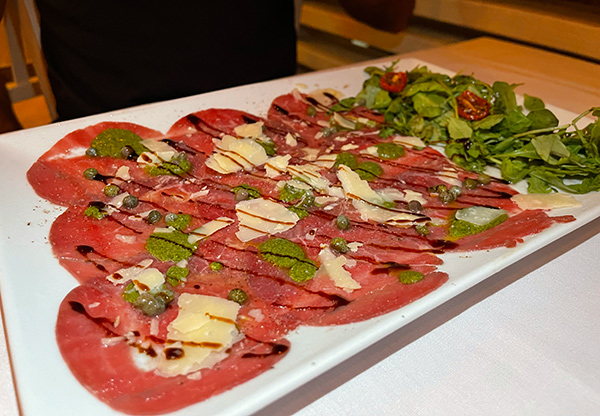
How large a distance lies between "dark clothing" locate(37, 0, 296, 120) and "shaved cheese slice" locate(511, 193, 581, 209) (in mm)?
1677

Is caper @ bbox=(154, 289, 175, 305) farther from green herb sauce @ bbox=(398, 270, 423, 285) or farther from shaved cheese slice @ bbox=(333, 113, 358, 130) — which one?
shaved cheese slice @ bbox=(333, 113, 358, 130)

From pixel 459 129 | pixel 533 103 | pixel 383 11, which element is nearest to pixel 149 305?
pixel 459 129

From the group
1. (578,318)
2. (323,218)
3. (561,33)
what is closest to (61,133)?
(323,218)

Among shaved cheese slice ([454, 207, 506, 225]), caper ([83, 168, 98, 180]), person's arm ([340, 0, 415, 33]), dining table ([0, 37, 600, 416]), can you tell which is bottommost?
dining table ([0, 37, 600, 416])

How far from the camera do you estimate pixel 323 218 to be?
63.9 inches

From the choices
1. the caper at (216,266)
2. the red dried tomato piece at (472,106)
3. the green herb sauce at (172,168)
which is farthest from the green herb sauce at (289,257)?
the red dried tomato piece at (472,106)

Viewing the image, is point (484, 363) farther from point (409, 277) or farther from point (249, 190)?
point (249, 190)

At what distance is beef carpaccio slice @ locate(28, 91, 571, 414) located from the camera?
1.09m

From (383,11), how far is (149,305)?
107 inches

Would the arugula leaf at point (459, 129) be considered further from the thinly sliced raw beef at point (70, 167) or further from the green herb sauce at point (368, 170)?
the thinly sliced raw beef at point (70, 167)

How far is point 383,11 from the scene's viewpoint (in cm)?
321

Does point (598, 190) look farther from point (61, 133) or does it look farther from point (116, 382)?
point (61, 133)

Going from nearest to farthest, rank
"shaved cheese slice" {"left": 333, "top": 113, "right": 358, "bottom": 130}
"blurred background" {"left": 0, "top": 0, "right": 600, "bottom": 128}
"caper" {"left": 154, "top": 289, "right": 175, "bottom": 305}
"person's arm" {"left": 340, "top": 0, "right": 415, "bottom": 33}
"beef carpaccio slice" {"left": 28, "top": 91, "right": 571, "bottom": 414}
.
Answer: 1. "beef carpaccio slice" {"left": 28, "top": 91, "right": 571, "bottom": 414}
2. "caper" {"left": 154, "top": 289, "right": 175, "bottom": 305}
3. "shaved cheese slice" {"left": 333, "top": 113, "right": 358, "bottom": 130}
4. "blurred background" {"left": 0, "top": 0, "right": 600, "bottom": 128}
5. "person's arm" {"left": 340, "top": 0, "right": 415, "bottom": 33}

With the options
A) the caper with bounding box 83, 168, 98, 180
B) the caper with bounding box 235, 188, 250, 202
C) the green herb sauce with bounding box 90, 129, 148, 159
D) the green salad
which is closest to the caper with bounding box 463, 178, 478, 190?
the green salad
